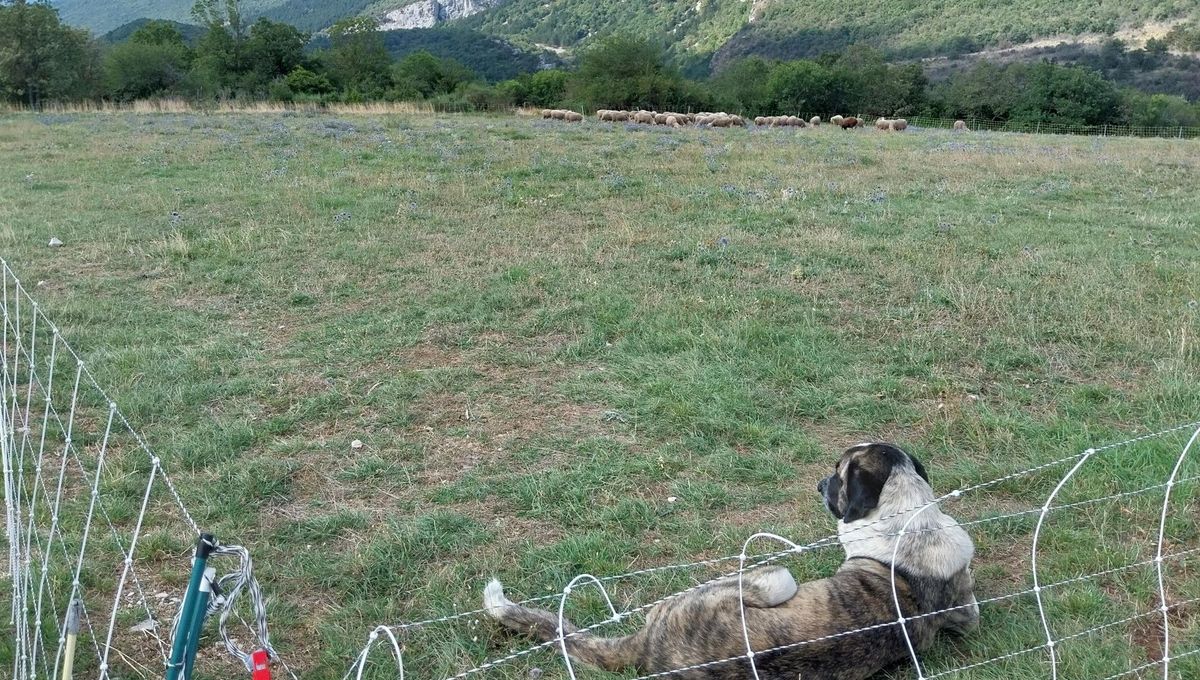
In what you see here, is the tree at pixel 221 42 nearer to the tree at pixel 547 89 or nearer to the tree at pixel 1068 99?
the tree at pixel 547 89

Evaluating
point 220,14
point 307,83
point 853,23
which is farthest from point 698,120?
point 853,23

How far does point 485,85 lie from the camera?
55125 millimetres

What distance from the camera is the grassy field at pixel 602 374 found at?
410 cm

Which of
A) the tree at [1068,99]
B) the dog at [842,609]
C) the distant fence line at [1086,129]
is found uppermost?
the tree at [1068,99]

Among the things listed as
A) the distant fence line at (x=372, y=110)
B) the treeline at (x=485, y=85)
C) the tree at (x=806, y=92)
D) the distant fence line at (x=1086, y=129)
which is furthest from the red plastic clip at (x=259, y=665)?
the tree at (x=806, y=92)

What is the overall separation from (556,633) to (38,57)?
48948mm

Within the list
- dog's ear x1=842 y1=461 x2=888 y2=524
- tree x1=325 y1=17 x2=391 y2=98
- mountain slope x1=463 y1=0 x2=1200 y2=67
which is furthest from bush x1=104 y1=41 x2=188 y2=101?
mountain slope x1=463 y1=0 x2=1200 y2=67

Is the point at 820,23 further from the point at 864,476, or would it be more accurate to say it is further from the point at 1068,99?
the point at 864,476

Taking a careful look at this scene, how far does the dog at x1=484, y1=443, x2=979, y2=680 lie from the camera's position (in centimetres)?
306

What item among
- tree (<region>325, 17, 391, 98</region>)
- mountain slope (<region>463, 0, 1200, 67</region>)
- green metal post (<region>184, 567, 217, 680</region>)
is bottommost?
green metal post (<region>184, 567, 217, 680</region>)

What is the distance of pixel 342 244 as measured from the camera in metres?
10.2

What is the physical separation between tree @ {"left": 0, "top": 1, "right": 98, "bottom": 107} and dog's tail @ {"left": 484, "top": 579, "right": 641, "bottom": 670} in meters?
44.7

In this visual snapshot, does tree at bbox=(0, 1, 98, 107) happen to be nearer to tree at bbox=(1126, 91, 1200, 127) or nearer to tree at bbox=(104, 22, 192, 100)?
tree at bbox=(104, 22, 192, 100)

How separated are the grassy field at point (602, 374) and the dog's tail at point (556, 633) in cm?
13
